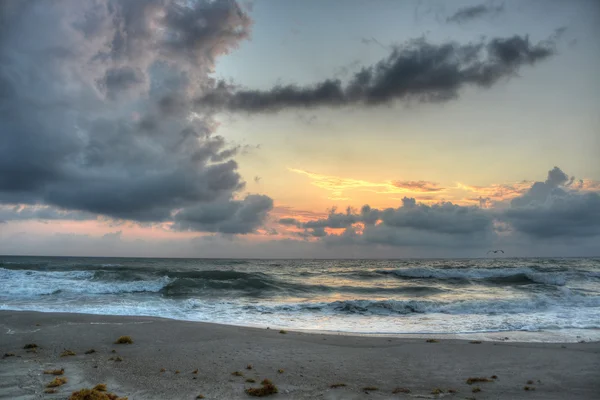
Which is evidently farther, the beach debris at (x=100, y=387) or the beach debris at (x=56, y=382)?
the beach debris at (x=56, y=382)

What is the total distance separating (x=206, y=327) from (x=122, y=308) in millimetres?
7654

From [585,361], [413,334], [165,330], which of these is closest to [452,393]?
[585,361]

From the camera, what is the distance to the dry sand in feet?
23.8

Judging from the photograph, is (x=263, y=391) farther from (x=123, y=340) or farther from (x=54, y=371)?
(x=123, y=340)

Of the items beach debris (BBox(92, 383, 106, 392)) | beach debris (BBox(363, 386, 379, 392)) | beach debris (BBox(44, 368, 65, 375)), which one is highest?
beach debris (BBox(92, 383, 106, 392))

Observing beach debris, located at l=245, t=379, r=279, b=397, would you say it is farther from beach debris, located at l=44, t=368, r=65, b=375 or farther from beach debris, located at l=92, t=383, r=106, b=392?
beach debris, located at l=44, t=368, r=65, b=375

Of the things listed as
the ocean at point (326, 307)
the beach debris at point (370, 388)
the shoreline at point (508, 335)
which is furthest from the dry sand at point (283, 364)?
the ocean at point (326, 307)

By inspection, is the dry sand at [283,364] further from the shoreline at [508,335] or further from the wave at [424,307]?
the wave at [424,307]

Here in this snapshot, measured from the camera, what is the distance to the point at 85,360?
30.4 ft

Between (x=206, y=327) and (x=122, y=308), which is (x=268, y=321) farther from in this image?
(x=122, y=308)

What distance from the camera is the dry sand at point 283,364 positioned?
286 inches

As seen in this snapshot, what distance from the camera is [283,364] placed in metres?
9.05

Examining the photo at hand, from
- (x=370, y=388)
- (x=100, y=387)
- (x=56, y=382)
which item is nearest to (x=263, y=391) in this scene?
(x=370, y=388)

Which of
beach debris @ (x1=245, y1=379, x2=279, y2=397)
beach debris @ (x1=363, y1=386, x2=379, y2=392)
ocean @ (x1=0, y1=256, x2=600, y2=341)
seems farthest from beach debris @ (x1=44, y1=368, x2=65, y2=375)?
ocean @ (x1=0, y1=256, x2=600, y2=341)
